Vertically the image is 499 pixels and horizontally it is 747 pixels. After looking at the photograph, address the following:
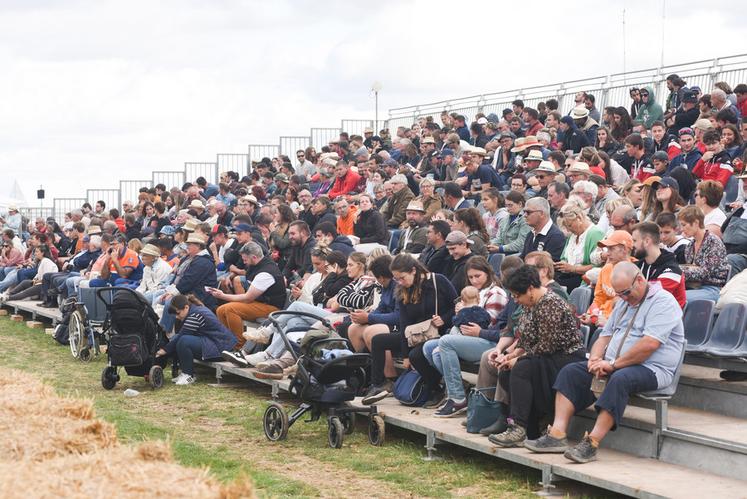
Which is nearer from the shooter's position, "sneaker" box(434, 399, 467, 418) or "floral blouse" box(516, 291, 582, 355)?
"floral blouse" box(516, 291, 582, 355)

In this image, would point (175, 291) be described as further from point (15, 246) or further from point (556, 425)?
point (15, 246)

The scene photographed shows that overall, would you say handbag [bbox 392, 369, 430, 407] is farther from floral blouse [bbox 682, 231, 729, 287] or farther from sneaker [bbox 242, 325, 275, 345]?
floral blouse [bbox 682, 231, 729, 287]

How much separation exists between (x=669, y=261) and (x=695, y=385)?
43.0 inches

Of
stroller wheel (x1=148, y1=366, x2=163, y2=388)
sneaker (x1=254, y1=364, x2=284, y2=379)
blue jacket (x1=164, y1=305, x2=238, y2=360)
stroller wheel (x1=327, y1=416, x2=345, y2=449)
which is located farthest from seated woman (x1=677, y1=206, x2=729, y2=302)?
stroller wheel (x1=148, y1=366, x2=163, y2=388)

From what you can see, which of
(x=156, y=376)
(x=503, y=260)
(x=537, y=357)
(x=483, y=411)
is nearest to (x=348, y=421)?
(x=483, y=411)

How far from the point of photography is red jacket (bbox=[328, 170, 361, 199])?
22328mm

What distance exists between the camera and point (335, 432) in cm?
1053

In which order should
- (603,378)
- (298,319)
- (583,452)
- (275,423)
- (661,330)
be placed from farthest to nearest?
(298,319)
(275,423)
(603,378)
(661,330)
(583,452)

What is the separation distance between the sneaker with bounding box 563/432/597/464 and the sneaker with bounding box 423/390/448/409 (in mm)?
2861

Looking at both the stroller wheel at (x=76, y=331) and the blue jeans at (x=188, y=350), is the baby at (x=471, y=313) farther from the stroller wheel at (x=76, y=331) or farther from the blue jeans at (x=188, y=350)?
the stroller wheel at (x=76, y=331)

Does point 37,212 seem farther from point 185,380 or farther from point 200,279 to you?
point 185,380

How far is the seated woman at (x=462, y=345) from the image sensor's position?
413 inches

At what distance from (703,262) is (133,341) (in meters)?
7.52

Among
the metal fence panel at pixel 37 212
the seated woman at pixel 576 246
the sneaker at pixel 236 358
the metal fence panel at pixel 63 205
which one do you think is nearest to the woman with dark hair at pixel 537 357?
the seated woman at pixel 576 246
